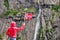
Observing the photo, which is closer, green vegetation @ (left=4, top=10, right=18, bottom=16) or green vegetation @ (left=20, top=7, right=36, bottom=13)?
green vegetation @ (left=4, top=10, right=18, bottom=16)

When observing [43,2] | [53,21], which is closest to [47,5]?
[43,2]

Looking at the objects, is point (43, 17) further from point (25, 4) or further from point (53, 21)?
point (25, 4)

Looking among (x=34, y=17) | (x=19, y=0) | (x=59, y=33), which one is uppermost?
(x=19, y=0)

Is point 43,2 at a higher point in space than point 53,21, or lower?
higher

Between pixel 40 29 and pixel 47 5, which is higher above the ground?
pixel 47 5

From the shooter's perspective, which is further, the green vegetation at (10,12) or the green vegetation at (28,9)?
the green vegetation at (28,9)

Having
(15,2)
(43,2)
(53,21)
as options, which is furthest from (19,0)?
(53,21)

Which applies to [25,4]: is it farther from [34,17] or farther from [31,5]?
[34,17]

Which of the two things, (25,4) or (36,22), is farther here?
(25,4)

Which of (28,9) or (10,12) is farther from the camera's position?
(28,9)
